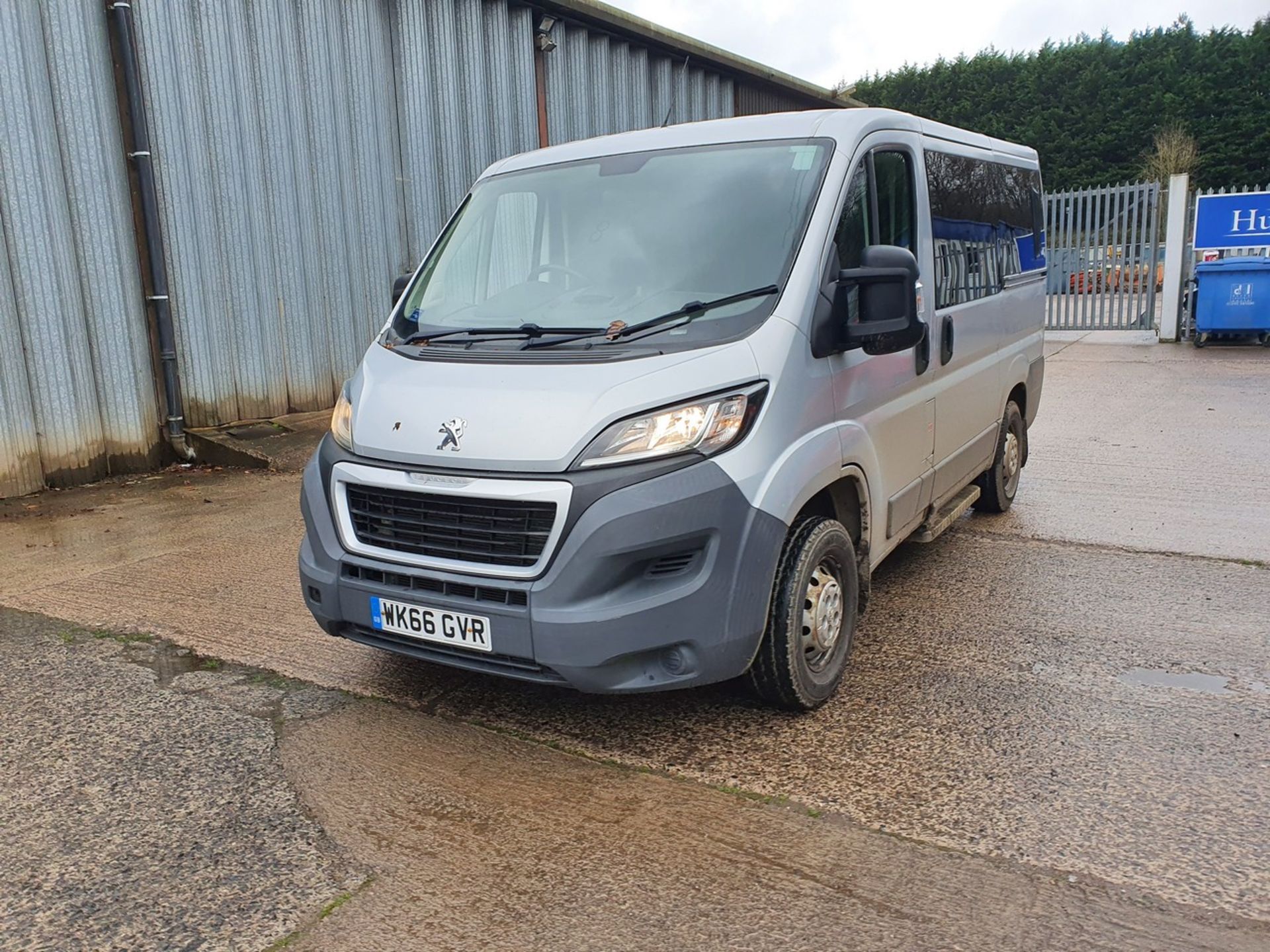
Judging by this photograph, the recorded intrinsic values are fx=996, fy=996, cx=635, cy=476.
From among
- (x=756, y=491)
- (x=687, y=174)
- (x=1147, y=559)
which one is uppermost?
(x=687, y=174)

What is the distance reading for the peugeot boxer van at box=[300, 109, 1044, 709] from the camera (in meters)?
3.13

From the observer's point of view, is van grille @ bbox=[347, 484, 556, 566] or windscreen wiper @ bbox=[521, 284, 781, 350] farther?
windscreen wiper @ bbox=[521, 284, 781, 350]

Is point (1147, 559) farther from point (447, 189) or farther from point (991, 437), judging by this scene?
point (447, 189)

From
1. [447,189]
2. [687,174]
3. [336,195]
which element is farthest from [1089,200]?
[687,174]

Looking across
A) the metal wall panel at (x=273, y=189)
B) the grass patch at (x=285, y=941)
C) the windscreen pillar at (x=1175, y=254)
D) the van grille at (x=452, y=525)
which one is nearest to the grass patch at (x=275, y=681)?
the van grille at (x=452, y=525)

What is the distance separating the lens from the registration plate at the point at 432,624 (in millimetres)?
3238

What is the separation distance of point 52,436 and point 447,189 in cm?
486

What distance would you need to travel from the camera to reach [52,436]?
25.7 ft

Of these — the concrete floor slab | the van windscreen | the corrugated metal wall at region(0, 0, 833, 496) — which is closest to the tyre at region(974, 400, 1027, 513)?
the van windscreen

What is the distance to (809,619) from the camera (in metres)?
3.61

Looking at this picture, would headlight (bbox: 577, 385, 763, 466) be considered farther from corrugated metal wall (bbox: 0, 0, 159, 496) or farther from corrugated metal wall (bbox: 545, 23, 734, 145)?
corrugated metal wall (bbox: 545, 23, 734, 145)

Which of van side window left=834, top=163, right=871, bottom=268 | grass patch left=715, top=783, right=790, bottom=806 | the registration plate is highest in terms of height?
van side window left=834, top=163, right=871, bottom=268

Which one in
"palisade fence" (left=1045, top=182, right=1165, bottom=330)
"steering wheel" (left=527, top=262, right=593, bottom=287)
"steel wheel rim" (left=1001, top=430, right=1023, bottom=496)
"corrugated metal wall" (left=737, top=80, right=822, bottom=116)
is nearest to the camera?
"steering wheel" (left=527, top=262, right=593, bottom=287)

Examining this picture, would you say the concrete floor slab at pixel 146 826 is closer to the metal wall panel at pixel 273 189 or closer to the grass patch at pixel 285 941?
the grass patch at pixel 285 941
